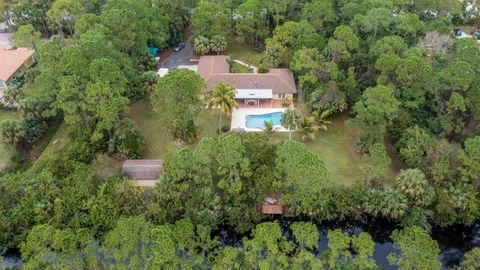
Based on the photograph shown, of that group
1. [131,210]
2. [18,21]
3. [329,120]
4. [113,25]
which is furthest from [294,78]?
[18,21]

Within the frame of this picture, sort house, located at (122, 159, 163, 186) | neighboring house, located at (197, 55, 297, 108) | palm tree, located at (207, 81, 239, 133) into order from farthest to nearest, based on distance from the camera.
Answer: neighboring house, located at (197, 55, 297, 108) < palm tree, located at (207, 81, 239, 133) < house, located at (122, 159, 163, 186)

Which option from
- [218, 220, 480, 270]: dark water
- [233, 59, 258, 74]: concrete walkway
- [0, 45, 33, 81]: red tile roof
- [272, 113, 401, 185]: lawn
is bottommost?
[218, 220, 480, 270]: dark water

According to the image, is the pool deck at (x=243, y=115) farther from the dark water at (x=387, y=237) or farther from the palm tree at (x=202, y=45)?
the dark water at (x=387, y=237)

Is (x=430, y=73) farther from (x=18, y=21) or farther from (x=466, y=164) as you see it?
(x=18, y=21)

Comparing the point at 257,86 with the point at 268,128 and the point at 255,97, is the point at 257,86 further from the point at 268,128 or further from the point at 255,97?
the point at 268,128

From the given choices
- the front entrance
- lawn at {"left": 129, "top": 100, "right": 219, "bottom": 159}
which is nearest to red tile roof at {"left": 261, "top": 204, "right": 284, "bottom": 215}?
lawn at {"left": 129, "top": 100, "right": 219, "bottom": 159}

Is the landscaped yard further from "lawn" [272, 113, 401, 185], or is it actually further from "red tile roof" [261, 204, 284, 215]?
"red tile roof" [261, 204, 284, 215]
